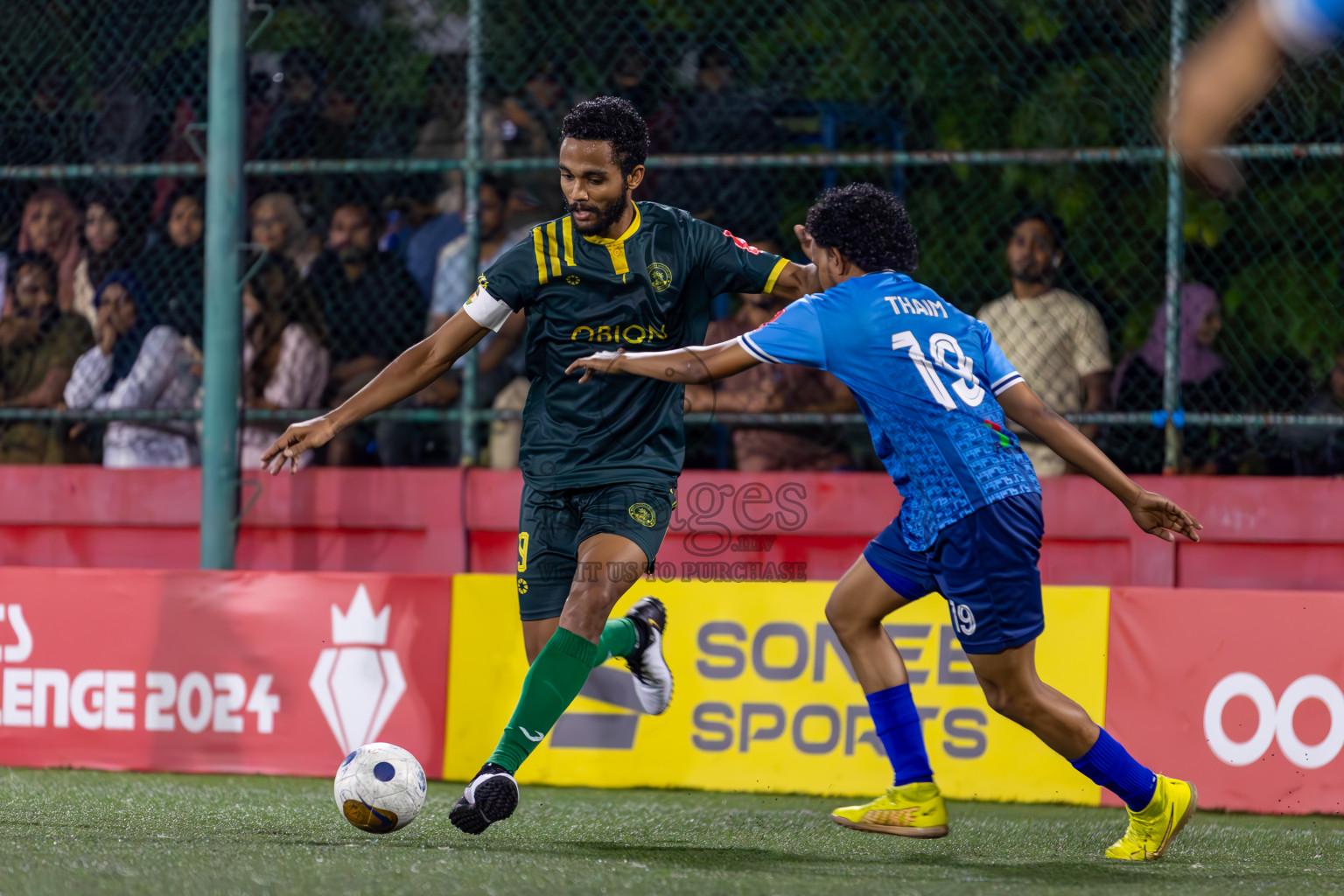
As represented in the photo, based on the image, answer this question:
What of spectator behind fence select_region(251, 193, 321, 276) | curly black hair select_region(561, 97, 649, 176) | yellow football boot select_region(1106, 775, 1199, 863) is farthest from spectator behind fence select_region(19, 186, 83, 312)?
yellow football boot select_region(1106, 775, 1199, 863)

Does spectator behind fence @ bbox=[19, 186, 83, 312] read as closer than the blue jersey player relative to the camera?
No

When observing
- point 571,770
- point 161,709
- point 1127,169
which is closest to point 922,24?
point 1127,169

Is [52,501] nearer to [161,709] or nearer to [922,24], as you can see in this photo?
[161,709]

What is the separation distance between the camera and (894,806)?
5.27 meters

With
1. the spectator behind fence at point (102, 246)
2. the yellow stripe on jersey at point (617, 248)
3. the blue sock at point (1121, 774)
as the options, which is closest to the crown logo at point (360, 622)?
the yellow stripe on jersey at point (617, 248)

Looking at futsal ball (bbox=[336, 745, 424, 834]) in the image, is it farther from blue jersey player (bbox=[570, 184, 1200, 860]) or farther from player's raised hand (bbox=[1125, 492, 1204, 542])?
player's raised hand (bbox=[1125, 492, 1204, 542])

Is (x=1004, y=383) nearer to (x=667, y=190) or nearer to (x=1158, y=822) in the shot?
(x=1158, y=822)

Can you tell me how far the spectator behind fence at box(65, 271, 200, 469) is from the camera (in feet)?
27.6

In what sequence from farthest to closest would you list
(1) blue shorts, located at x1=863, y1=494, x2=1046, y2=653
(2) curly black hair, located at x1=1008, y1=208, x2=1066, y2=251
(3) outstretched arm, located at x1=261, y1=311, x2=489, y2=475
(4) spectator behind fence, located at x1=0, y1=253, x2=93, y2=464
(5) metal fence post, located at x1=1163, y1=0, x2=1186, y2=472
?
(4) spectator behind fence, located at x1=0, y1=253, x2=93, y2=464 < (2) curly black hair, located at x1=1008, y1=208, x2=1066, y2=251 < (5) metal fence post, located at x1=1163, y1=0, x2=1186, y2=472 < (3) outstretched arm, located at x1=261, y1=311, x2=489, y2=475 < (1) blue shorts, located at x1=863, y1=494, x2=1046, y2=653

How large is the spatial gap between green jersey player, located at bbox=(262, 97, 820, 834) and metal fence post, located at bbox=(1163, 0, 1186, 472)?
2.70 metres

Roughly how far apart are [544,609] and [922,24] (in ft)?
13.5

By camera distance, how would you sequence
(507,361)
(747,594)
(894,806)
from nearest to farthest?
(894,806) → (747,594) → (507,361)

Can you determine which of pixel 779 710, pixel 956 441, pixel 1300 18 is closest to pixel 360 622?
pixel 779 710

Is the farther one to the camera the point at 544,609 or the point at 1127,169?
the point at 1127,169
